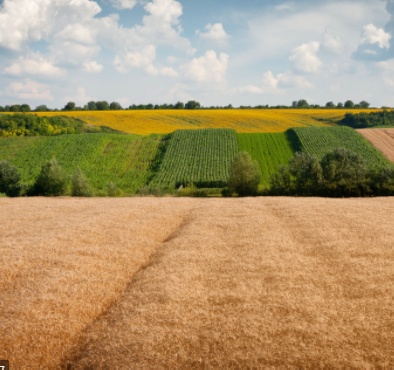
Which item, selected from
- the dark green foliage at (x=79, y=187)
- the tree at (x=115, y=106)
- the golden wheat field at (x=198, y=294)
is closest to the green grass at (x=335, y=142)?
the dark green foliage at (x=79, y=187)

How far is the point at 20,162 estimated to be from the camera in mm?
71500

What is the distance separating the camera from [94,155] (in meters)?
75.2

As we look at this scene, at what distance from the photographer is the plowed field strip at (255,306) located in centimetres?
752

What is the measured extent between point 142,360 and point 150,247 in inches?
305

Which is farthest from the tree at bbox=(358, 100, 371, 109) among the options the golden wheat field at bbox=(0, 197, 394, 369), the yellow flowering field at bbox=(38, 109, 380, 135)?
the golden wheat field at bbox=(0, 197, 394, 369)

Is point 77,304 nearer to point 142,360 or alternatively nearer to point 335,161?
point 142,360

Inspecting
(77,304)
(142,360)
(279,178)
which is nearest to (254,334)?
(142,360)

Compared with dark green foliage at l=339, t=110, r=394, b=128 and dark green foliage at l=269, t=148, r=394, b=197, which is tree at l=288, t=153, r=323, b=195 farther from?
dark green foliage at l=339, t=110, r=394, b=128

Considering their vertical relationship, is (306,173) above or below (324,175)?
above

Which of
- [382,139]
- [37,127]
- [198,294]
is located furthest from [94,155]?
[198,294]

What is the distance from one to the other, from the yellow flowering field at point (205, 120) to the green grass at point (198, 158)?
12970 mm

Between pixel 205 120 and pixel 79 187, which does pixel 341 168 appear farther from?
pixel 205 120

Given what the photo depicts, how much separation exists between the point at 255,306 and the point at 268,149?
70.9 meters

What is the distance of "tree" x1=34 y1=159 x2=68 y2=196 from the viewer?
5116cm
